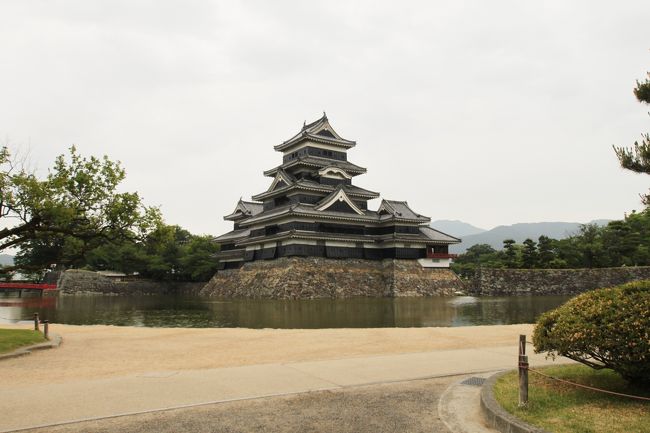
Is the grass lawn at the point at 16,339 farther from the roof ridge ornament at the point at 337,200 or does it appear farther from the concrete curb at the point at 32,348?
the roof ridge ornament at the point at 337,200

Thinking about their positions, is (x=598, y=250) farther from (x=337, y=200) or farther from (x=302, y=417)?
(x=302, y=417)

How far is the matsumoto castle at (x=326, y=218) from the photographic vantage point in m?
43.9

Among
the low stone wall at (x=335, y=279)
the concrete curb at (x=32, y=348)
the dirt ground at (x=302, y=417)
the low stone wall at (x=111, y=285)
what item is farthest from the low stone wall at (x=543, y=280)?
the dirt ground at (x=302, y=417)

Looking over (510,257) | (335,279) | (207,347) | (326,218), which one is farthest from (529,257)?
(207,347)

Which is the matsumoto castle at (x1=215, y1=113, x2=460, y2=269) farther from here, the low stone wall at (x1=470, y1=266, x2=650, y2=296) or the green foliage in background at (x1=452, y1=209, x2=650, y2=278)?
the green foliage in background at (x1=452, y1=209, x2=650, y2=278)

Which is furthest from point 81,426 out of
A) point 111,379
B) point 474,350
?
point 474,350

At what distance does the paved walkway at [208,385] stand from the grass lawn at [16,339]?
463 centimetres

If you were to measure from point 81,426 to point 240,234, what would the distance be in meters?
49.3

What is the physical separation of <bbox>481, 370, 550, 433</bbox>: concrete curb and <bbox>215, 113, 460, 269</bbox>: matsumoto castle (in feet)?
119

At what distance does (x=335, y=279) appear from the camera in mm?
42250

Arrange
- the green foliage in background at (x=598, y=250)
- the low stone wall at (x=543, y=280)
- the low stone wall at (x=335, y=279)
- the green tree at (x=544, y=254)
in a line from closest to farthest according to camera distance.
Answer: the low stone wall at (x=335, y=279) < the low stone wall at (x=543, y=280) < the green foliage in background at (x=598, y=250) < the green tree at (x=544, y=254)

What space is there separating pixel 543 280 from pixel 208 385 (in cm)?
4408

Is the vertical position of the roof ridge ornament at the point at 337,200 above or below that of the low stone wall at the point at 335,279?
above

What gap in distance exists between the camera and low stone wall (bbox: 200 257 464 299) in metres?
40.6
